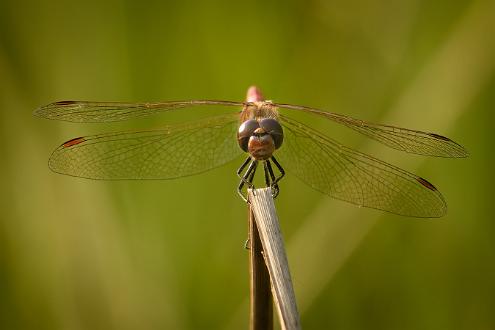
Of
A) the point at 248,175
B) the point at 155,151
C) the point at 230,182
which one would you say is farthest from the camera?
the point at 230,182

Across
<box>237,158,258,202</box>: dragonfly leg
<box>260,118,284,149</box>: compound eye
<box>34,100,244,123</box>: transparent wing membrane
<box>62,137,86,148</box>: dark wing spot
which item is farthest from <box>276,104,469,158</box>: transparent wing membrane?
<box>62,137,86,148</box>: dark wing spot

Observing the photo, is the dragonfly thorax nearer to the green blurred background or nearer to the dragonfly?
the dragonfly

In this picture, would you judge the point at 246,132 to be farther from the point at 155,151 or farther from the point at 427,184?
the point at 427,184

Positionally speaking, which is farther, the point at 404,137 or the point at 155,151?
the point at 155,151

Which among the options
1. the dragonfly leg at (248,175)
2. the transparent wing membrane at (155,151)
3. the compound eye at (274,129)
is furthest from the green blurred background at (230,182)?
the compound eye at (274,129)

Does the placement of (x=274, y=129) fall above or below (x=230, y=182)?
above

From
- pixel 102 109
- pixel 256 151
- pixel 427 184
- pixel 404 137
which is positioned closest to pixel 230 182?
pixel 256 151

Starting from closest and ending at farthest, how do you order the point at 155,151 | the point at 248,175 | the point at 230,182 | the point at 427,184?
1. the point at 427,184
2. the point at 248,175
3. the point at 155,151
4. the point at 230,182

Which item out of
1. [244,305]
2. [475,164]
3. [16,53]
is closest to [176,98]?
[16,53]
